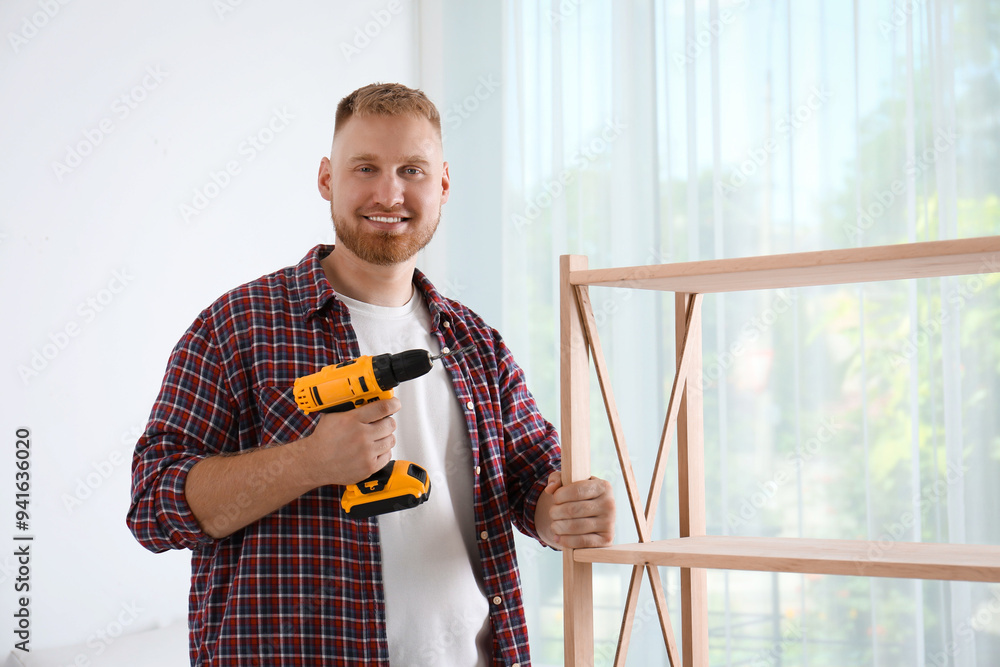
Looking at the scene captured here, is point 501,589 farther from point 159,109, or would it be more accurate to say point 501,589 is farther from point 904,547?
point 159,109

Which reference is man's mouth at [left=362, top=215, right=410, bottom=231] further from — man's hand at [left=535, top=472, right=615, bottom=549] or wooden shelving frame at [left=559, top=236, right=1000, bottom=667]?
man's hand at [left=535, top=472, right=615, bottom=549]

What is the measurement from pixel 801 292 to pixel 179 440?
6.18 feet

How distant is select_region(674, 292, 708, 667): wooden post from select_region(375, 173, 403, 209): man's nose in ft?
1.71

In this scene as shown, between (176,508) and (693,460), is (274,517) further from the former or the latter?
(693,460)

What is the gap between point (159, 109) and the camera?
2197mm

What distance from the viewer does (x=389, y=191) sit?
1502 millimetres

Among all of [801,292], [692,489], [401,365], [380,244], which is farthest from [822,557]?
[801,292]

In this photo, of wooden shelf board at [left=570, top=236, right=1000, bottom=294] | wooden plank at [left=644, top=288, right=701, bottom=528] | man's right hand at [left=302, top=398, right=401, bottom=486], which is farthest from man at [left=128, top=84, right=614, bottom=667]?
wooden shelf board at [left=570, top=236, right=1000, bottom=294]

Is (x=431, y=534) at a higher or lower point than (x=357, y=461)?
lower

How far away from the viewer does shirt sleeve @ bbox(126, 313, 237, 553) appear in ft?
4.12

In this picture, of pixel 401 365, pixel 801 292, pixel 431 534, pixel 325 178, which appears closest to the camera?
pixel 401 365

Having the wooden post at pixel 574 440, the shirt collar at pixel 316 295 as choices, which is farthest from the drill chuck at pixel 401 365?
the shirt collar at pixel 316 295

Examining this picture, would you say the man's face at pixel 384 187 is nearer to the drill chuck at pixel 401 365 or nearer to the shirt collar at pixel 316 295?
the shirt collar at pixel 316 295

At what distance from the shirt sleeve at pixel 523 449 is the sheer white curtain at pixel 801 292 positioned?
1176 millimetres
